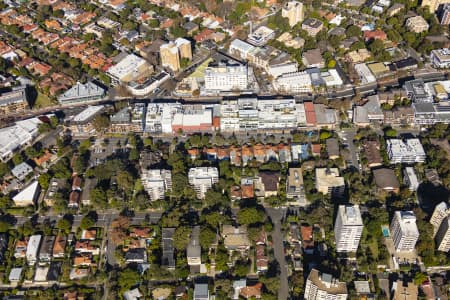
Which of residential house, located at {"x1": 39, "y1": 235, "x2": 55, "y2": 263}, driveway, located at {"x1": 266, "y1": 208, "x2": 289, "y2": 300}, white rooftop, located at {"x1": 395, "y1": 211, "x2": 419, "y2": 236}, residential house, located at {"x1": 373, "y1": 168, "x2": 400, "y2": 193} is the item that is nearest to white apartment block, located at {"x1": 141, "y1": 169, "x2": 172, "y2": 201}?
residential house, located at {"x1": 39, "y1": 235, "x2": 55, "y2": 263}

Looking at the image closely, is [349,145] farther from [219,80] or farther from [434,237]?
[219,80]

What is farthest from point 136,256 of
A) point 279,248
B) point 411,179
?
point 411,179

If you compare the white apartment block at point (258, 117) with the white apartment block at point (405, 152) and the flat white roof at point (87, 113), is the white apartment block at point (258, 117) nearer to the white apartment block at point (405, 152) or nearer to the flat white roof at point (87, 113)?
the white apartment block at point (405, 152)

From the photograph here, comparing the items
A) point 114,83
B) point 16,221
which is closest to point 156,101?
point 114,83

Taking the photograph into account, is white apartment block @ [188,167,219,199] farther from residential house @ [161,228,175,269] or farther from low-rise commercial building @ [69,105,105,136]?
low-rise commercial building @ [69,105,105,136]

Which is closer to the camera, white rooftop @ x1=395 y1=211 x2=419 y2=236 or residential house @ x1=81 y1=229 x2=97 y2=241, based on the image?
white rooftop @ x1=395 y1=211 x2=419 y2=236
